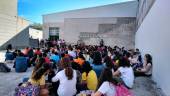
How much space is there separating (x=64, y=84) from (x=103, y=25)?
26.7 meters

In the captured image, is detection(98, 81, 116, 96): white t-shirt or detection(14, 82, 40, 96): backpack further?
detection(14, 82, 40, 96): backpack

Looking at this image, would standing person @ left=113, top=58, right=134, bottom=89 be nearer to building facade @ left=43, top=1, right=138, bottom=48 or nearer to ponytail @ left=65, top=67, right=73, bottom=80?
ponytail @ left=65, top=67, right=73, bottom=80

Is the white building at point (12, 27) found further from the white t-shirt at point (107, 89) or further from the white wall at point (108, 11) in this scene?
the white t-shirt at point (107, 89)

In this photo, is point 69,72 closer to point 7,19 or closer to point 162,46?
point 162,46

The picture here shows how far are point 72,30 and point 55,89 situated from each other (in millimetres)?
27624

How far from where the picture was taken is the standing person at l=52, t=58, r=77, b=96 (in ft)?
18.0

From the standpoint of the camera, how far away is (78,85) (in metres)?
6.15

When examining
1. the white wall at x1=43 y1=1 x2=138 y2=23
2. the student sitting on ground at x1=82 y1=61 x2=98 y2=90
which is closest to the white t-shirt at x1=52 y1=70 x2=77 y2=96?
the student sitting on ground at x1=82 y1=61 x2=98 y2=90

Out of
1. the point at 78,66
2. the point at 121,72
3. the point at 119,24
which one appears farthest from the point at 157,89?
the point at 119,24

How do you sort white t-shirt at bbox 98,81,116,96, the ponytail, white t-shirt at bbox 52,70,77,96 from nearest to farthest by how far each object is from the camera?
1. white t-shirt at bbox 98,81,116,96
2. the ponytail
3. white t-shirt at bbox 52,70,77,96

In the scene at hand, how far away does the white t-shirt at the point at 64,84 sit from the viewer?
5523mm

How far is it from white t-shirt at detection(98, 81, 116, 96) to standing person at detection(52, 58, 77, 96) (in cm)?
146

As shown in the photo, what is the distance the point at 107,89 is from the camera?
13.4 feet

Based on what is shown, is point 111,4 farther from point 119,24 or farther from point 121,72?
point 121,72
